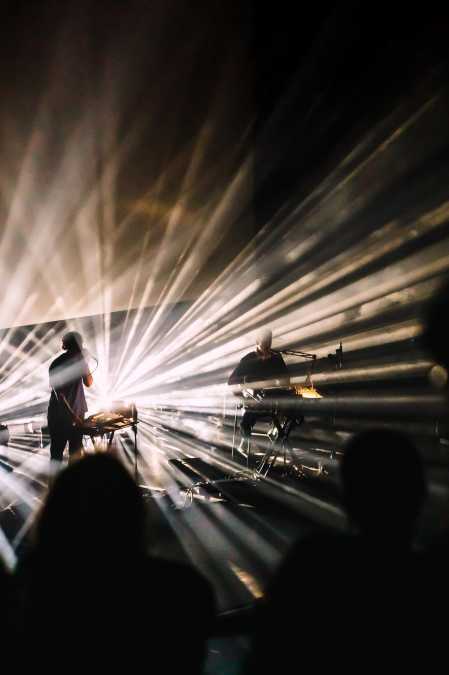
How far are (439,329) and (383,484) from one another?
0.39m

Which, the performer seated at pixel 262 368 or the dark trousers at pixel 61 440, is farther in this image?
the performer seated at pixel 262 368

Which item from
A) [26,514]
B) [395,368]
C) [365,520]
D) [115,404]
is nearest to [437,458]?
[395,368]

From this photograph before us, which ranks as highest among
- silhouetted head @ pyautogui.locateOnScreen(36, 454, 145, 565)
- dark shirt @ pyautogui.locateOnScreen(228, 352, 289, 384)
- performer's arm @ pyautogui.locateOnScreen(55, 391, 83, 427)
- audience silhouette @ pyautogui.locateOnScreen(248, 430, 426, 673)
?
dark shirt @ pyautogui.locateOnScreen(228, 352, 289, 384)

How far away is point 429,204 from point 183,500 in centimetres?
343

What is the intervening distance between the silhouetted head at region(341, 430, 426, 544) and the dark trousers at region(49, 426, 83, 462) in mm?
3398

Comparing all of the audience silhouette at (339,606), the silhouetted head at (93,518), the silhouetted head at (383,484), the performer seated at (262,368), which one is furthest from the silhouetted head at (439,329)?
the performer seated at (262,368)

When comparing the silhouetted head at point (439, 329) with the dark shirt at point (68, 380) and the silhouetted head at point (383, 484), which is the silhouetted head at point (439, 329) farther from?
the dark shirt at point (68, 380)

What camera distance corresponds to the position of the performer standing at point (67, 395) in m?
3.83

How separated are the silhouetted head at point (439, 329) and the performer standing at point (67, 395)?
322cm

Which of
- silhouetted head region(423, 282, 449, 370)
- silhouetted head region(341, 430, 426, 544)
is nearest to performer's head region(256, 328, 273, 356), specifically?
silhouetted head region(423, 282, 449, 370)

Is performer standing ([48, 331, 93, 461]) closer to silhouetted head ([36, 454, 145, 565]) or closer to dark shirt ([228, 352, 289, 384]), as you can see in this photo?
dark shirt ([228, 352, 289, 384])

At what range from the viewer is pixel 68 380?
3.89 meters

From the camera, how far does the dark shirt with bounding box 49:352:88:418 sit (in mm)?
3824

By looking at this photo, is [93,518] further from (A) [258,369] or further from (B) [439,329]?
(A) [258,369]
